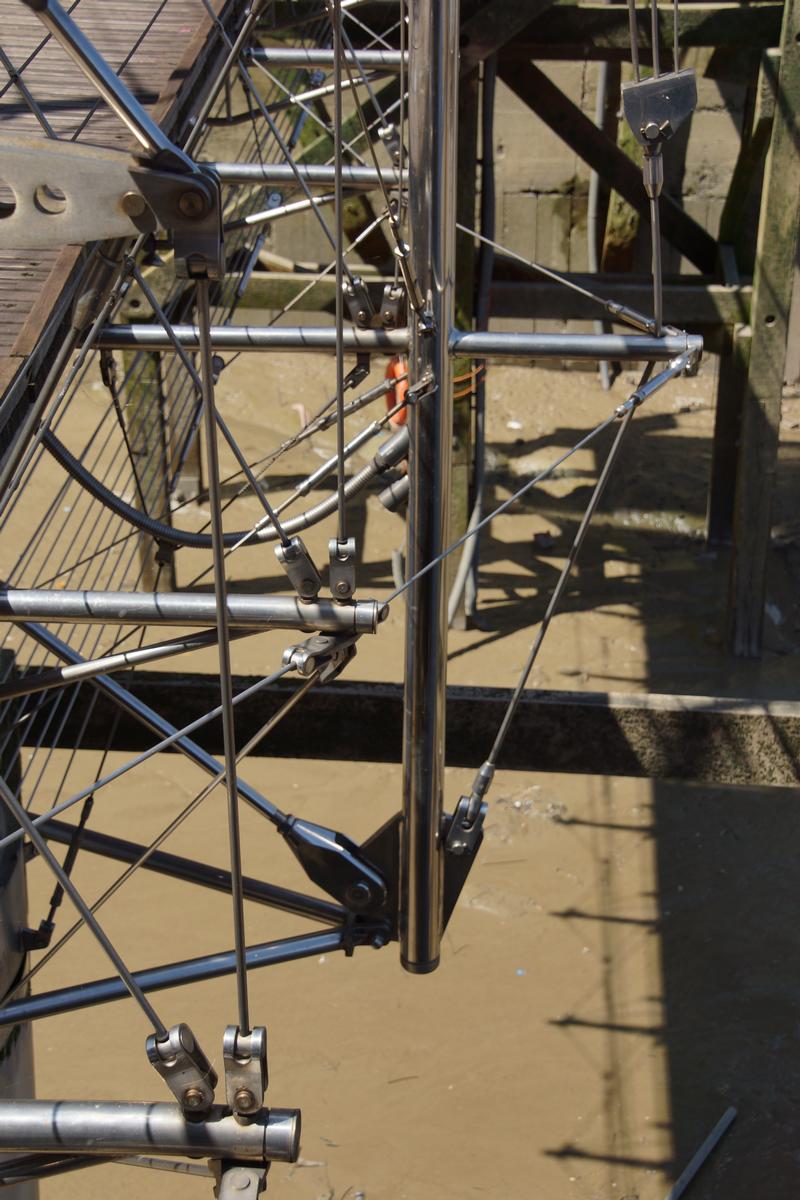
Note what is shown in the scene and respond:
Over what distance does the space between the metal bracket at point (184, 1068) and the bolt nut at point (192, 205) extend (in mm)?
825

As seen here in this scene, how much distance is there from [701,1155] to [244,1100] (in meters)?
2.22

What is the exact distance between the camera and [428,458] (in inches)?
85.4

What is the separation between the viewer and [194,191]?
120 centimetres

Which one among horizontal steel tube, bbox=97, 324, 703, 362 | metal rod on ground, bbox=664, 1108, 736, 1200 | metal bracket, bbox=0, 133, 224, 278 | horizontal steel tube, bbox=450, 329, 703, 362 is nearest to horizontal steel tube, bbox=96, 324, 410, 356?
horizontal steel tube, bbox=97, 324, 703, 362

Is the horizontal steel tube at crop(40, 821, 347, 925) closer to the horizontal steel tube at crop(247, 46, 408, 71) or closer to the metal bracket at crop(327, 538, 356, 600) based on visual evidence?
the metal bracket at crop(327, 538, 356, 600)

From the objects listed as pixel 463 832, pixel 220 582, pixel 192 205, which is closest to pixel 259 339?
pixel 463 832

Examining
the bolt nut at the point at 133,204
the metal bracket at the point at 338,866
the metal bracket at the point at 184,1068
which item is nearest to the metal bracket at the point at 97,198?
the bolt nut at the point at 133,204

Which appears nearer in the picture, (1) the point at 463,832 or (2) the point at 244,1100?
(2) the point at 244,1100

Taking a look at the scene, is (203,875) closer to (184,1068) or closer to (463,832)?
(463,832)

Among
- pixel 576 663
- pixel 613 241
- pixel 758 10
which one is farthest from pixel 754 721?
pixel 613 241

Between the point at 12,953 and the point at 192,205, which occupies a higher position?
the point at 192,205

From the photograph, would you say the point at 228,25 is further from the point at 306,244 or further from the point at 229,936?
the point at 306,244

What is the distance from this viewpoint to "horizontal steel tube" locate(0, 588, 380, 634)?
5.58 feet

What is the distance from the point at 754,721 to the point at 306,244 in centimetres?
653
